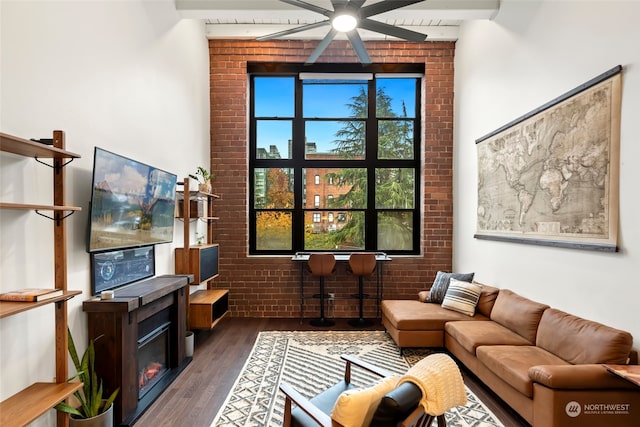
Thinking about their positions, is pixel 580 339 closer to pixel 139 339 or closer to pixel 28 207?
pixel 139 339

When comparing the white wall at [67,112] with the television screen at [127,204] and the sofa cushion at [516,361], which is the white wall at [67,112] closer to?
the television screen at [127,204]

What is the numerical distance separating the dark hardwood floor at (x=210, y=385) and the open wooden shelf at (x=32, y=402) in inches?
31.6

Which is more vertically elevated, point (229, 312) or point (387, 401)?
point (387, 401)

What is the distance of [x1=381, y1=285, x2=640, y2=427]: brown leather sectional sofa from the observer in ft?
6.47

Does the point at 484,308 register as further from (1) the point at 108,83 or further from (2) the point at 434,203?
(1) the point at 108,83

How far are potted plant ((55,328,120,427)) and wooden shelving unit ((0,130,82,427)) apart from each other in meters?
0.16

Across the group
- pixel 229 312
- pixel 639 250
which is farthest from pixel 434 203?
pixel 229 312

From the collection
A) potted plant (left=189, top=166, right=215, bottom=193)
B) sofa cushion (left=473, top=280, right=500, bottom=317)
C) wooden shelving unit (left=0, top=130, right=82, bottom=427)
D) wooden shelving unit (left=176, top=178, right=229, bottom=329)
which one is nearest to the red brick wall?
potted plant (left=189, top=166, right=215, bottom=193)

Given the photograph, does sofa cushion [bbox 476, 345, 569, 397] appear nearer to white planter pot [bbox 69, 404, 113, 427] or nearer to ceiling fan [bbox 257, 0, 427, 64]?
white planter pot [bbox 69, 404, 113, 427]

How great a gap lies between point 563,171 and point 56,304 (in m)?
3.93

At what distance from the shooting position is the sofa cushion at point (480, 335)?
9.49 feet

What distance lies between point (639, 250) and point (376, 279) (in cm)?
336

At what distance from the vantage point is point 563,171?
2775 millimetres

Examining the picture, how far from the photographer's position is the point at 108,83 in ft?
8.73
